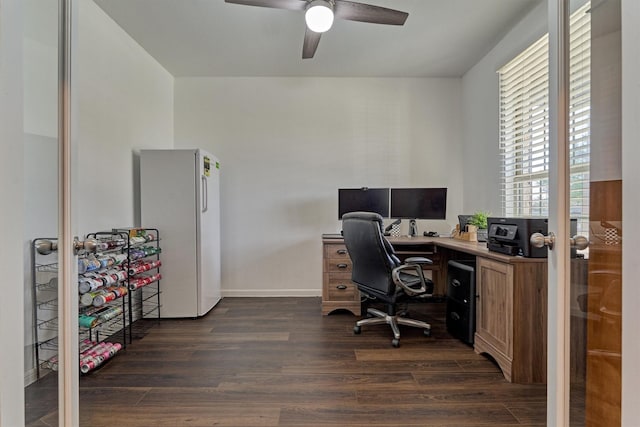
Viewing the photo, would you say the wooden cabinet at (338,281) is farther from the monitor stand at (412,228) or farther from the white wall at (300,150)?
the monitor stand at (412,228)

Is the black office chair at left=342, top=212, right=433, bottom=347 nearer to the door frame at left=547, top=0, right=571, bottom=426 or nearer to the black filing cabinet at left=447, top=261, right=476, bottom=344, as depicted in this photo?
the black filing cabinet at left=447, top=261, right=476, bottom=344

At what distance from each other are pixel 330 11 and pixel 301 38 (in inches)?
35.8

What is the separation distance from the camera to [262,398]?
1687 mm

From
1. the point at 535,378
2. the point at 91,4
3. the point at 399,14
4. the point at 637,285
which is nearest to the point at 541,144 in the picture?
the point at 399,14

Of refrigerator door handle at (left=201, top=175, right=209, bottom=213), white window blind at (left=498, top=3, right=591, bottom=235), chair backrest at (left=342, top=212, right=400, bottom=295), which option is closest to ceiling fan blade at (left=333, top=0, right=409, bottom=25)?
white window blind at (left=498, top=3, right=591, bottom=235)

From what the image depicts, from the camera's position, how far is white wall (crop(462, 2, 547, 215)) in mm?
2600

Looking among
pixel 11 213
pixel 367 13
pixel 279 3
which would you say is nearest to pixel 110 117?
pixel 279 3

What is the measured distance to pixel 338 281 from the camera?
9.77ft

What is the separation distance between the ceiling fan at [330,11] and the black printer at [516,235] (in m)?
1.50

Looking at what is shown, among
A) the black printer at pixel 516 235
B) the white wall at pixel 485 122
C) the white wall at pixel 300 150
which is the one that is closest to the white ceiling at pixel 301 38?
the white wall at pixel 485 122

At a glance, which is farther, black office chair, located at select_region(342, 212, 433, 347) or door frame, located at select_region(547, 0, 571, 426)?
black office chair, located at select_region(342, 212, 433, 347)

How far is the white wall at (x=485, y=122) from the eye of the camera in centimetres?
260

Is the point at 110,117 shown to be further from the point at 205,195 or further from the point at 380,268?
the point at 380,268

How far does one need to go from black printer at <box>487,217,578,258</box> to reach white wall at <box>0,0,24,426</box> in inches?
89.7
